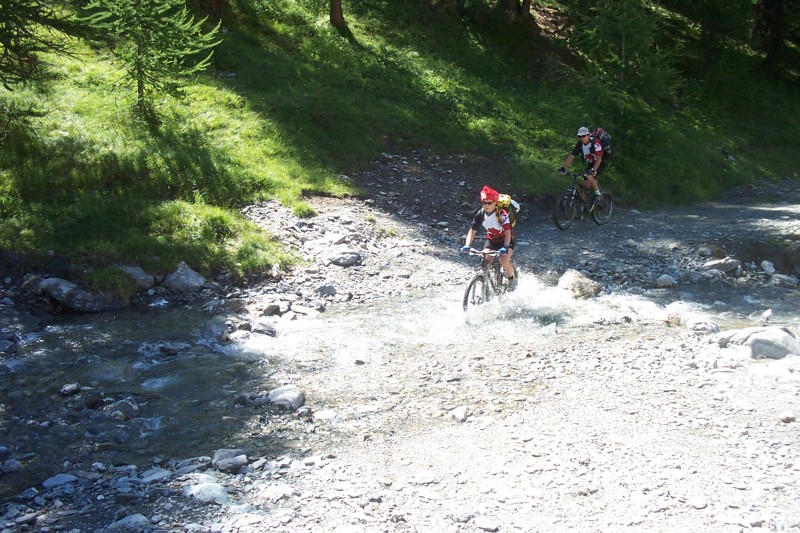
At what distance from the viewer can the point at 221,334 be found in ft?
35.4

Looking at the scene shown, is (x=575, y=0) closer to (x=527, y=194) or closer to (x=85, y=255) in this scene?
(x=527, y=194)

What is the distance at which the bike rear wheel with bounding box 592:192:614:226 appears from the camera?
18891 mm

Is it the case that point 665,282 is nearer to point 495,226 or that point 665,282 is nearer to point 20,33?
point 495,226

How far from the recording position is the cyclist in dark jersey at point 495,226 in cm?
1155

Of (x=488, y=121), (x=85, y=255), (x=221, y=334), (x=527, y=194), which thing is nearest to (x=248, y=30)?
(x=488, y=121)

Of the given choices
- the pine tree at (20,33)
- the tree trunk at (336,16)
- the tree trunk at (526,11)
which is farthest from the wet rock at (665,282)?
the tree trunk at (526,11)

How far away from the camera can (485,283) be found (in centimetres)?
1189

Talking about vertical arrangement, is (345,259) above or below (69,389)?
above

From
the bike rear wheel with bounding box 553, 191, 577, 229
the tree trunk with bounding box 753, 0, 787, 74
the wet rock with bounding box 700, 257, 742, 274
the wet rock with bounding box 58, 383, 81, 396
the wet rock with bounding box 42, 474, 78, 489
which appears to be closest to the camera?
the wet rock with bounding box 42, 474, 78, 489

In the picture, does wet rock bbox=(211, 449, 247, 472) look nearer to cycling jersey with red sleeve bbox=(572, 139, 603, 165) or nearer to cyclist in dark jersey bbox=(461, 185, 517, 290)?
cyclist in dark jersey bbox=(461, 185, 517, 290)

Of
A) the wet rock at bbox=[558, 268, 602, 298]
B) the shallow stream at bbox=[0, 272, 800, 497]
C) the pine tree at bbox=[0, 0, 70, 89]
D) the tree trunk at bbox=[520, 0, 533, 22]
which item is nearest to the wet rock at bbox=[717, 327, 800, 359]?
the shallow stream at bbox=[0, 272, 800, 497]

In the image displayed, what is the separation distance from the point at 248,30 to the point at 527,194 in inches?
492

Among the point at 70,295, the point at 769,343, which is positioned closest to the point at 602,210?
the point at 769,343

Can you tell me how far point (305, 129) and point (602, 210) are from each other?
29.6ft
